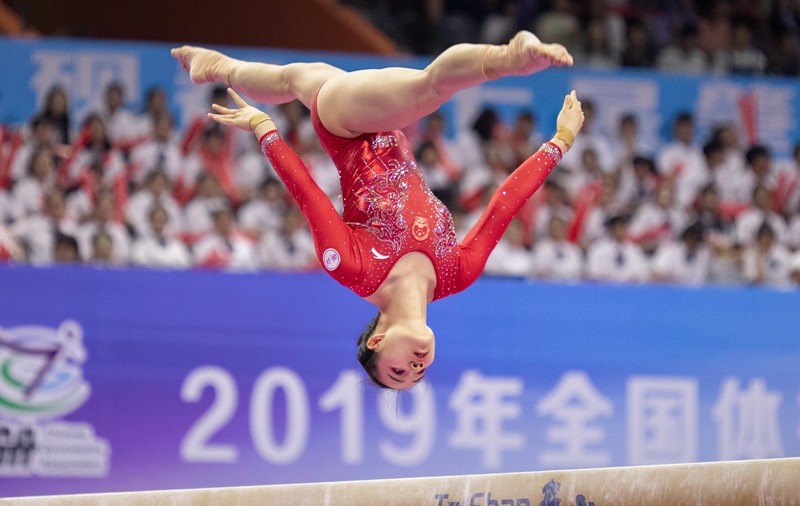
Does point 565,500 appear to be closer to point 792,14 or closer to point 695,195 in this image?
point 695,195

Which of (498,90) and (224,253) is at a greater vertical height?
(498,90)

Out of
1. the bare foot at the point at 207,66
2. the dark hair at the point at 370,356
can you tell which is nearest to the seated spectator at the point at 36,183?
the bare foot at the point at 207,66

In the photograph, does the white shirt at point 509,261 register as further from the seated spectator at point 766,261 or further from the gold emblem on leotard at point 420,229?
the gold emblem on leotard at point 420,229

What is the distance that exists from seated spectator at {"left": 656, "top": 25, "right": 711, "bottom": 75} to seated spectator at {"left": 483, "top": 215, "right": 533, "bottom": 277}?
264 cm

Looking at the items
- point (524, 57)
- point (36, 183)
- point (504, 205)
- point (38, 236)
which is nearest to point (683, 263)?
point (504, 205)

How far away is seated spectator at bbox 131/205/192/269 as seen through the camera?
Result: 7035 mm

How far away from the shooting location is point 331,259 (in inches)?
150

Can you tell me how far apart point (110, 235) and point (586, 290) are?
9.44 ft

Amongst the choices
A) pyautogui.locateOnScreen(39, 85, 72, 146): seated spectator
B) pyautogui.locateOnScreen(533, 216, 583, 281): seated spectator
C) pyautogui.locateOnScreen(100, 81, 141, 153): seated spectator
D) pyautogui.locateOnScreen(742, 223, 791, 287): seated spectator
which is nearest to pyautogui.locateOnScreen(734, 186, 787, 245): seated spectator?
pyautogui.locateOnScreen(742, 223, 791, 287): seated spectator

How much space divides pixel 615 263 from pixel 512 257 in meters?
0.74

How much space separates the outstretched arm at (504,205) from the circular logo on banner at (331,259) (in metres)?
0.48

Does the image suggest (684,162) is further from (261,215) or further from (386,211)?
(386,211)

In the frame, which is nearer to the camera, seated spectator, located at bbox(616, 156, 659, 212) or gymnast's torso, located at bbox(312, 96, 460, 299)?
gymnast's torso, located at bbox(312, 96, 460, 299)

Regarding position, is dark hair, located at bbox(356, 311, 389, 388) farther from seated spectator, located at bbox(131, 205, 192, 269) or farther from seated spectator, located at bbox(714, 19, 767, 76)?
seated spectator, located at bbox(714, 19, 767, 76)
